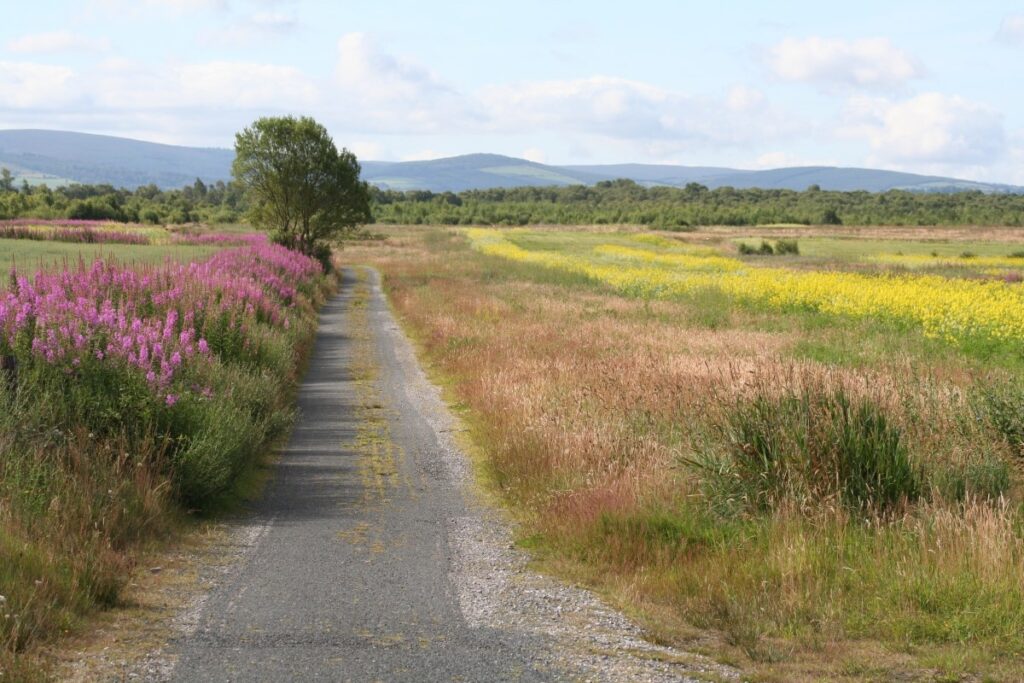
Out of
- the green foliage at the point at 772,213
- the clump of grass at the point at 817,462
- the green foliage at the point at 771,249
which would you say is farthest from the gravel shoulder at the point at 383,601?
the green foliage at the point at 772,213

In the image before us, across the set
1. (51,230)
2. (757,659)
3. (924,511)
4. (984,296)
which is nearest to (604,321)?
(984,296)

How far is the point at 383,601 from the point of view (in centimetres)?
692

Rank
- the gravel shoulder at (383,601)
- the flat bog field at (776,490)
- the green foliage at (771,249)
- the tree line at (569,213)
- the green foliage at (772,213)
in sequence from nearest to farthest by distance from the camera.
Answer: the gravel shoulder at (383,601), the flat bog field at (776,490), the green foliage at (771,249), the tree line at (569,213), the green foliage at (772,213)

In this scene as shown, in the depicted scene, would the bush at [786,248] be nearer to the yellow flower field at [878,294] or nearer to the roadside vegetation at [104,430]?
the yellow flower field at [878,294]

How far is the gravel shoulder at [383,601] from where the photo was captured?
570 centimetres

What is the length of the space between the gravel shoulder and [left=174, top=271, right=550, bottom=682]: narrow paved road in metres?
0.02

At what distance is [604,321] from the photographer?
25.4 meters

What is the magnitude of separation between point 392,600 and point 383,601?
7 cm

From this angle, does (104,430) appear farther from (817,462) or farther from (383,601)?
(817,462)

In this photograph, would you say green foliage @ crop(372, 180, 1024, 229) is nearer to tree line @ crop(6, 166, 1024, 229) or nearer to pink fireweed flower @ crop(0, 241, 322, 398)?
tree line @ crop(6, 166, 1024, 229)

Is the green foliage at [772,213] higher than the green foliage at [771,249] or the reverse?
higher

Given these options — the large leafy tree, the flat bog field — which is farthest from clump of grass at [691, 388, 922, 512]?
the large leafy tree

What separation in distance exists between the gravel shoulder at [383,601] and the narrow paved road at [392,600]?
0.02 meters

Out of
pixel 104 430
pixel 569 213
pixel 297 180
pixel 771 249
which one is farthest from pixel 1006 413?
pixel 569 213
